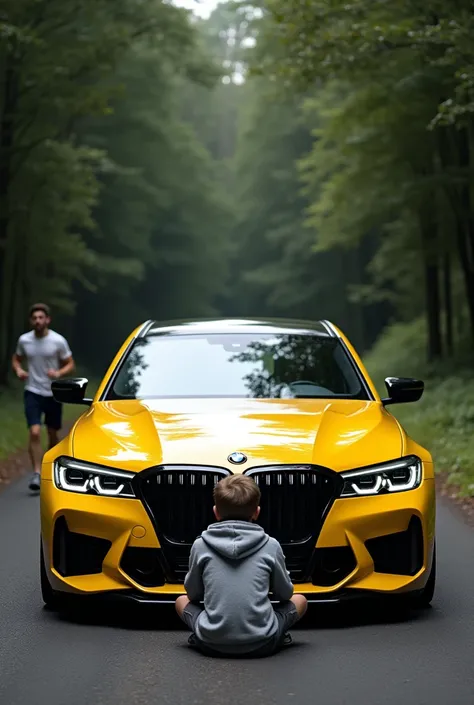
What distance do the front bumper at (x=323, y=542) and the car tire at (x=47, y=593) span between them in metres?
0.24

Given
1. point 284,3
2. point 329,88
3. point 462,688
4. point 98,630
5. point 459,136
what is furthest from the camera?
point 329,88

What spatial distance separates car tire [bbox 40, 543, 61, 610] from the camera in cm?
666

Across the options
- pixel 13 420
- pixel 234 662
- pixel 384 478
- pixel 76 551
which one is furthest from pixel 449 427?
pixel 234 662

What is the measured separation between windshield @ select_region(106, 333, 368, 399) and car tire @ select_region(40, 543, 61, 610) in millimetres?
1340

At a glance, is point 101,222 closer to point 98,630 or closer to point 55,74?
point 55,74

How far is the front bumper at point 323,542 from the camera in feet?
20.1

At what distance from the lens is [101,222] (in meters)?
44.2

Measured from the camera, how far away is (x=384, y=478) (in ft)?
20.7

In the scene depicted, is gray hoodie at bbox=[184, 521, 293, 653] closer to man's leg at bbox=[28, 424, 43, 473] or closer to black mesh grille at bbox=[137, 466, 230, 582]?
black mesh grille at bbox=[137, 466, 230, 582]

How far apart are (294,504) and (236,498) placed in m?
0.50

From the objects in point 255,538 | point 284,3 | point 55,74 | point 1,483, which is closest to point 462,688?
point 255,538

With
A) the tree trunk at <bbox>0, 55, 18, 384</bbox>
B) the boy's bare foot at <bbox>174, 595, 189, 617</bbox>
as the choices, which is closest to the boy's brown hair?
the boy's bare foot at <bbox>174, 595, 189, 617</bbox>

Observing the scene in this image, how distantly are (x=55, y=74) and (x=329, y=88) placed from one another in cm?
1088

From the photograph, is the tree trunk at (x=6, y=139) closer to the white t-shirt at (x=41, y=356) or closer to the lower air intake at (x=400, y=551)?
the white t-shirt at (x=41, y=356)
